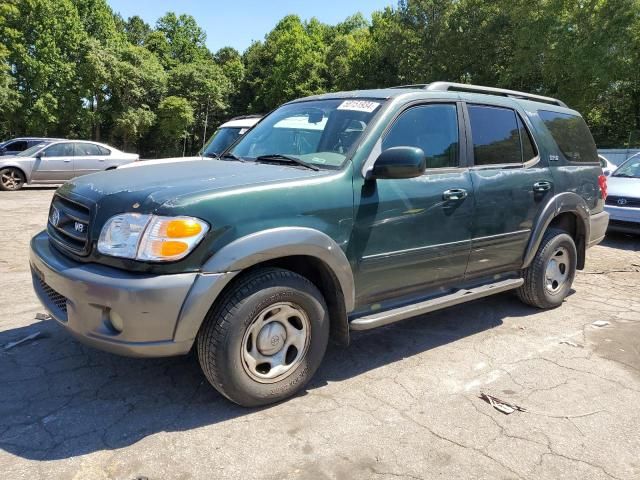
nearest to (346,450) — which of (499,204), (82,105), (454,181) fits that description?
(454,181)

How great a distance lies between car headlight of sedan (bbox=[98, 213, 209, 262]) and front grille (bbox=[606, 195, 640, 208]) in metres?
8.23

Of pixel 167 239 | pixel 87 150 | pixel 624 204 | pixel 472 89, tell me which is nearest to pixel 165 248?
pixel 167 239

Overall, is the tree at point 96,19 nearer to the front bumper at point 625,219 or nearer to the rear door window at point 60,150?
the rear door window at point 60,150

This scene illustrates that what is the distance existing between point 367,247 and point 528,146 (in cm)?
216

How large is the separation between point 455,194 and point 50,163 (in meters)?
13.9

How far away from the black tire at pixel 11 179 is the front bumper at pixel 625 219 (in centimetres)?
1416

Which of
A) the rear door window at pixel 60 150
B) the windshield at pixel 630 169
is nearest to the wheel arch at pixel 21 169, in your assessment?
the rear door window at pixel 60 150

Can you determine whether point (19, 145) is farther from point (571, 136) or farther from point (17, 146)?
point (571, 136)

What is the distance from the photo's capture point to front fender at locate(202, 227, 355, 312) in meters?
2.79

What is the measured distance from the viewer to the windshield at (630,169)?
31.7ft

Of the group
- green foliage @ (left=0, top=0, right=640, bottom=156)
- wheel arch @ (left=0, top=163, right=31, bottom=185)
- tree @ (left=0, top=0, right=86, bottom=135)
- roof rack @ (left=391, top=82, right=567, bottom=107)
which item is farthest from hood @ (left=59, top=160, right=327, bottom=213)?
tree @ (left=0, top=0, right=86, bottom=135)

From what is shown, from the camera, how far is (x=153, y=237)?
2695mm

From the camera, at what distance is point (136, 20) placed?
65.6m

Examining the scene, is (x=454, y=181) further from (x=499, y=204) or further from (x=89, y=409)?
(x=89, y=409)
